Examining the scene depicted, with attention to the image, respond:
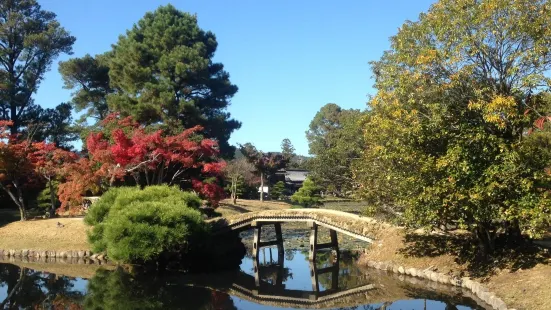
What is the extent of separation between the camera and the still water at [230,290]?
545 inches

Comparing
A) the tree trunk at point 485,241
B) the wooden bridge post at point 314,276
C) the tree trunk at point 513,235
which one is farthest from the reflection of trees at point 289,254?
the tree trunk at point 513,235

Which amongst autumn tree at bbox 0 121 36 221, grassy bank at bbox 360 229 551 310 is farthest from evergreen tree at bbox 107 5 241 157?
grassy bank at bbox 360 229 551 310

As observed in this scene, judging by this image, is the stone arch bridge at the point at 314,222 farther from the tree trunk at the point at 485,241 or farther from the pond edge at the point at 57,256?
the pond edge at the point at 57,256

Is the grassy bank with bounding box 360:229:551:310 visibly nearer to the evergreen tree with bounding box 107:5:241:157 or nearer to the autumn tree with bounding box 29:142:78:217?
the autumn tree with bounding box 29:142:78:217

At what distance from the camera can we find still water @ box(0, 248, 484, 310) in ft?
45.4

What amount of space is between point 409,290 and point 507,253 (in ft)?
9.78

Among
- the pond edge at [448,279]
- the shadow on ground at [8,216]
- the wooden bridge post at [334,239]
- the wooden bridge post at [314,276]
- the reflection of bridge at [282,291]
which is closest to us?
the pond edge at [448,279]

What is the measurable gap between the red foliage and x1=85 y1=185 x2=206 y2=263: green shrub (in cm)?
469

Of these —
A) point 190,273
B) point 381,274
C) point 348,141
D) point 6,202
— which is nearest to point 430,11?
point 381,274

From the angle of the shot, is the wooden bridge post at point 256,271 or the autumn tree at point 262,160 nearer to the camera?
the wooden bridge post at point 256,271

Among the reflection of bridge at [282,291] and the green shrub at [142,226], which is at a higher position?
the green shrub at [142,226]

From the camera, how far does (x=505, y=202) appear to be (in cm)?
1255

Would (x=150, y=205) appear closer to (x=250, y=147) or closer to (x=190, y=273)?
(x=190, y=273)

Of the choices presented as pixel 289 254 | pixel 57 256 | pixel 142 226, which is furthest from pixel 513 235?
pixel 57 256
